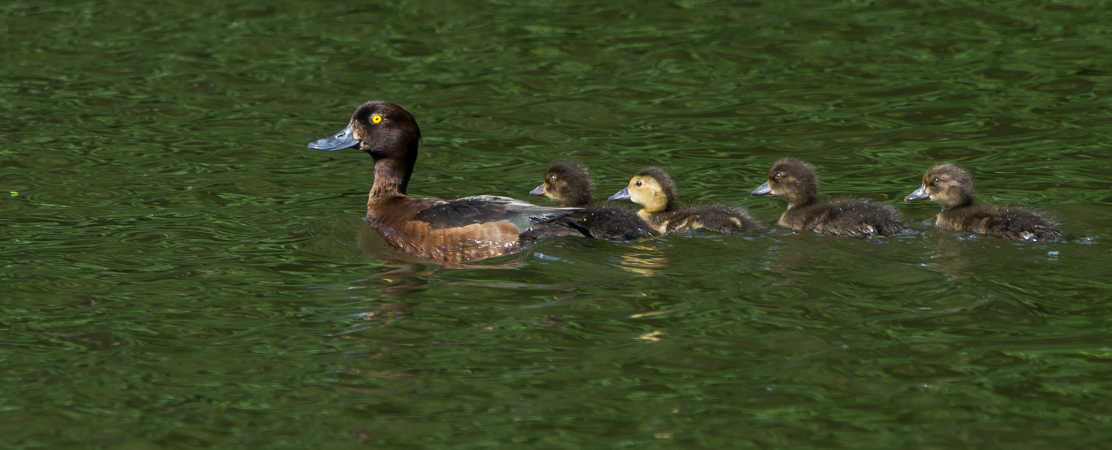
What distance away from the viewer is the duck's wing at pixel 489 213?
860cm

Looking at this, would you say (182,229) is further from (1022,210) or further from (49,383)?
(1022,210)

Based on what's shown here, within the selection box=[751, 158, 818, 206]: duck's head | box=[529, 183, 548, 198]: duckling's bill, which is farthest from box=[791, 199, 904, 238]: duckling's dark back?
box=[529, 183, 548, 198]: duckling's bill

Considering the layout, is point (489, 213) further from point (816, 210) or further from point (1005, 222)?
point (1005, 222)

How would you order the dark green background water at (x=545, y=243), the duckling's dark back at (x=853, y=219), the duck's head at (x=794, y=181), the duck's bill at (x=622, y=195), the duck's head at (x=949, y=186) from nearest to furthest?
the dark green background water at (x=545, y=243) < the duckling's dark back at (x=853, y=219) < the duck's head at (x=949, y=186) < the duck's head at (x=794, y=181) < the duck's bill at (x=622, y=195)

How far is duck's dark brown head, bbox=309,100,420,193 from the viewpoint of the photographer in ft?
31.4

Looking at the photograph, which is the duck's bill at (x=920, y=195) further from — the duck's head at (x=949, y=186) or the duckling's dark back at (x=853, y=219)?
the duckling's dark back at (x=853, y=219)

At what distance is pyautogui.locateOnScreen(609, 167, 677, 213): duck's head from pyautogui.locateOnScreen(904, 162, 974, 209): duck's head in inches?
59.7

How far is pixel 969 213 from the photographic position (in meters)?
8.62

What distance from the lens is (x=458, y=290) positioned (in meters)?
7.52

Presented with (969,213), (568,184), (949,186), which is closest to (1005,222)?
(969,213)

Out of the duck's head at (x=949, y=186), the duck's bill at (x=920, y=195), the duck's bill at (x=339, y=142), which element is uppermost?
the duck's bill at (x=339, y=142)

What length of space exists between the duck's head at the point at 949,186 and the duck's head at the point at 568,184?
2078 millimetres

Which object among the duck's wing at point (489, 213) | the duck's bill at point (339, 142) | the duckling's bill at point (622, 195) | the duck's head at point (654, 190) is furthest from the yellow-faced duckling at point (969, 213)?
the duck's bill at point (339, 142)

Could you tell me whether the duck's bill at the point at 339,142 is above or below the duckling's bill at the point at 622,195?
above
